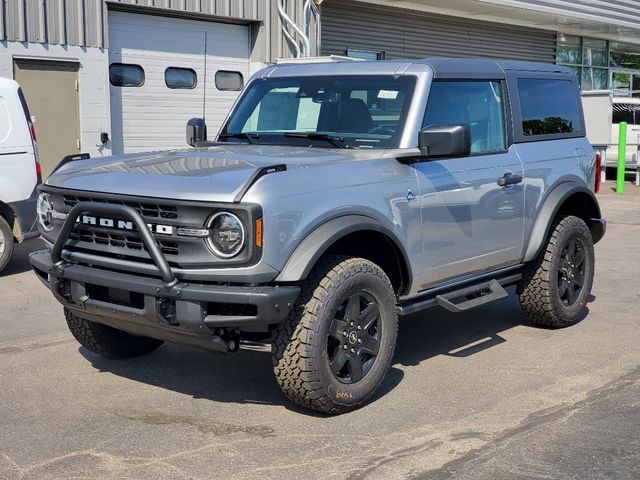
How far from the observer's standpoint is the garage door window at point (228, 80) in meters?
15.1

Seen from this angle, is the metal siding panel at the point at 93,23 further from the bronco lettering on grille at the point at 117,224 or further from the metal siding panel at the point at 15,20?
the bronco lettering on grille at the point at 117,224

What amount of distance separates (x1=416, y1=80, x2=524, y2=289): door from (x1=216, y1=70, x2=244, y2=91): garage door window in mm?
9372

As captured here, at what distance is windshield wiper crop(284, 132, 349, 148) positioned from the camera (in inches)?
216

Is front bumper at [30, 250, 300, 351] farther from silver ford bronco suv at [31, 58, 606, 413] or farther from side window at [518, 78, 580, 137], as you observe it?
side window at [518, 78, 580, 137]

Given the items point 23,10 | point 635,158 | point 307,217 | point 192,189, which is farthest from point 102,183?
point 635,158

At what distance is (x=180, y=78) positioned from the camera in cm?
1447

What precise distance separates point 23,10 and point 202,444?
30.5 feet

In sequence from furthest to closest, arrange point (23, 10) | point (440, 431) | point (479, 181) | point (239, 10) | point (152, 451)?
point (239, 10)
point (23, 10)
point (479, 181)
point (440, 431)
point (152, 451)

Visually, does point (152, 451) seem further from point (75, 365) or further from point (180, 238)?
point (75, 365)

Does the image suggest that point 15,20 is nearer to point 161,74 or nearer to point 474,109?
point 161,74

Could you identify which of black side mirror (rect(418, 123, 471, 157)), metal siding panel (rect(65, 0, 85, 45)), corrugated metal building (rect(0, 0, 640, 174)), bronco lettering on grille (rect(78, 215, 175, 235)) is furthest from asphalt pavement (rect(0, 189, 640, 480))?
metal siding panel (rect(65, 0, 85, 45))

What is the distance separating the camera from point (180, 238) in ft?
14.3

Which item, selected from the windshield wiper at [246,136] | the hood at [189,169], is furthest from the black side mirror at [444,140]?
the windshield wiper at [246,136]

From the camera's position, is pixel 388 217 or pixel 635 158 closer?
pixel 388 217
